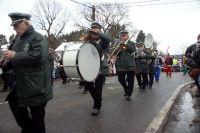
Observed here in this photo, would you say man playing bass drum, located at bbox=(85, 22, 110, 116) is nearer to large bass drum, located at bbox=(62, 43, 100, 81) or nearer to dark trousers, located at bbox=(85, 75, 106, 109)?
dark trousers, located at bbox=(85, 75, 106, 109)

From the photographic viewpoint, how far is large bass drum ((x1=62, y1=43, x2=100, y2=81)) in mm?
8094

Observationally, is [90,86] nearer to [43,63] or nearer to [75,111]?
[75,111]

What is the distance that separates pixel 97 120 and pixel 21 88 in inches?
119

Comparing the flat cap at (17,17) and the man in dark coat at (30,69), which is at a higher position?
the flat cap at (17,17)

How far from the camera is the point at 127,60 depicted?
11.3 metres

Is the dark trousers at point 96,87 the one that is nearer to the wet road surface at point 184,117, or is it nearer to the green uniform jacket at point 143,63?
the wet road surface at point 184,117

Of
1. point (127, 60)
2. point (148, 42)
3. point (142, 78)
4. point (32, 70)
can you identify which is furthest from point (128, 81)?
point (148, 42)

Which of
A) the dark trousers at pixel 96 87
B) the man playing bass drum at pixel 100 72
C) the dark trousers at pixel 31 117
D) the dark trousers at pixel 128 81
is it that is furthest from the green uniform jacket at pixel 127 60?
the dark trousers at pixel 31 117

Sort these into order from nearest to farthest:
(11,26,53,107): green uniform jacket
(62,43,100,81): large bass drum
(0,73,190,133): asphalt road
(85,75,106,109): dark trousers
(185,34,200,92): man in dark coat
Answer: (11,26,53,107): green uniform jacket, (0,73,190,133): asphalt road, (62,43,100,81): large bass drum, (85,75,106,109): dark trousers, (185,34,200,92): man in dark coat

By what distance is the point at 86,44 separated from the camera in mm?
8281

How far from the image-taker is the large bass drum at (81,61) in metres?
8.09

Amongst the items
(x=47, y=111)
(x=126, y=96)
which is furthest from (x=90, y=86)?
(x=126, y=96)

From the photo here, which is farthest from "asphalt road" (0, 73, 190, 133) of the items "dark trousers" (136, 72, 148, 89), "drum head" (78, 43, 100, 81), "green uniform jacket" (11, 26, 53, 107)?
"dark trousers" (136, 72, 148, 89)

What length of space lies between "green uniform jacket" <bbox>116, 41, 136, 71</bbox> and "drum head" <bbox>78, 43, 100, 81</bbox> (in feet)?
9.21
